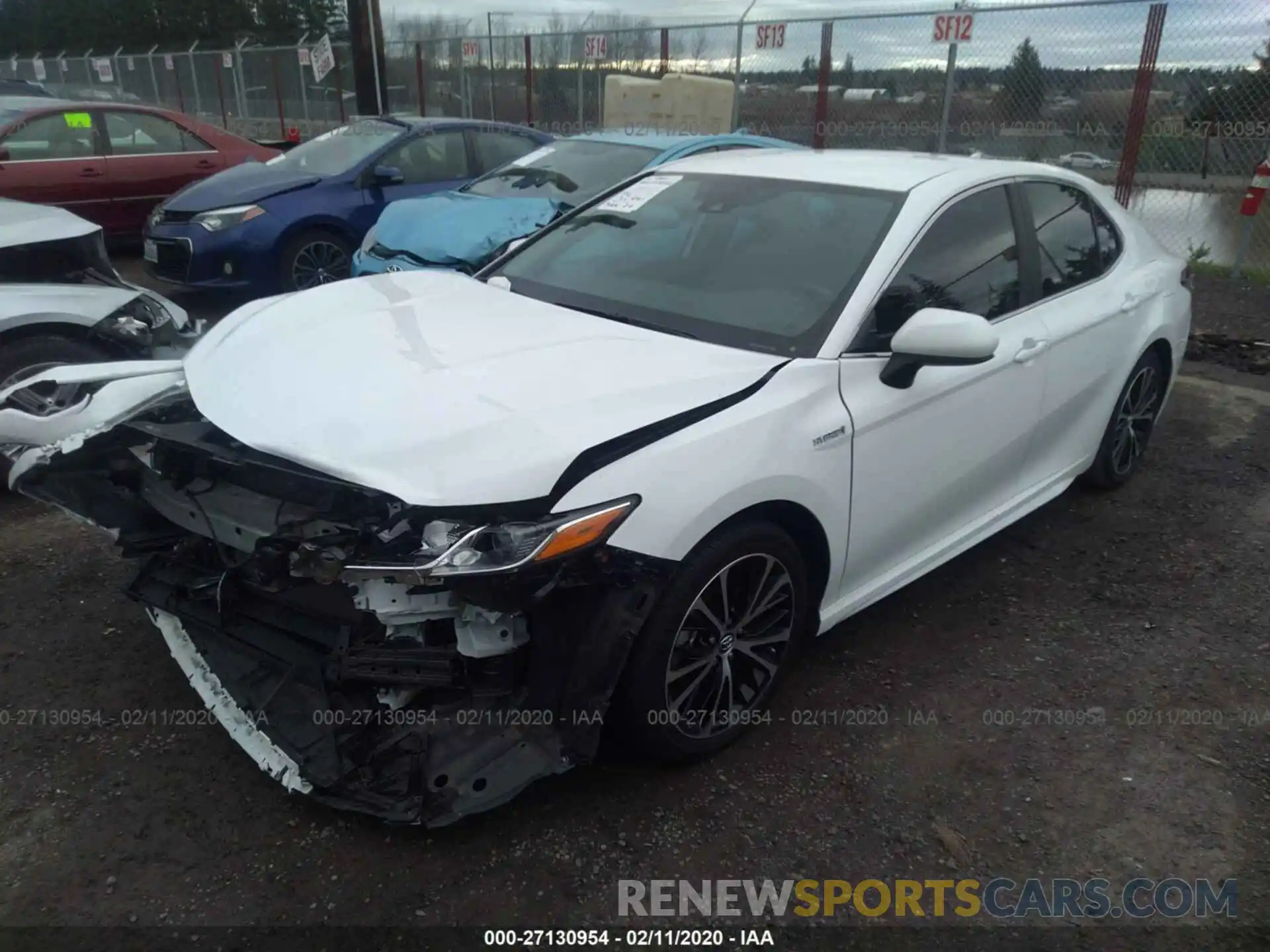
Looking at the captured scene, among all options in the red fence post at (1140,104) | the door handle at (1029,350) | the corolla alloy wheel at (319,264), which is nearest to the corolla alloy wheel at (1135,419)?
the door handle at (1029,350)

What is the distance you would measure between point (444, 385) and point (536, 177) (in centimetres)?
470

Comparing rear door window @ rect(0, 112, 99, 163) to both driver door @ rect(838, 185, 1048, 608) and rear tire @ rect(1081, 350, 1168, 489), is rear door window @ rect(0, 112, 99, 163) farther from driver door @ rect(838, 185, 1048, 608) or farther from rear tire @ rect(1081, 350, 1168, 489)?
rear tire @ rect(1081, 350, 1168, 489)

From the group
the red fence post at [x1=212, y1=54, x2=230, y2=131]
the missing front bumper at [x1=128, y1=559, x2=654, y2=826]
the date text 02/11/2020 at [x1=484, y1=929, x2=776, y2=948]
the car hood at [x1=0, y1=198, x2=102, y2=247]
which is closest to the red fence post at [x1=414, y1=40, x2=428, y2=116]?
the red fence post at [x1=212, y1=54, x2=230, y2=131]

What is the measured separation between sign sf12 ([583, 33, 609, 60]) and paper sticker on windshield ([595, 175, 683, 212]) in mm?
10377

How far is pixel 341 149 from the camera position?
8.17 meters

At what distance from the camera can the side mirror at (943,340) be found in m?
2.75

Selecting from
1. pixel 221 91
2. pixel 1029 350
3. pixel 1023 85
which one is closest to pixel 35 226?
pixel 1029 350

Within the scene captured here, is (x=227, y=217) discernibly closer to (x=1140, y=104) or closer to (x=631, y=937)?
(x=631, y=937)

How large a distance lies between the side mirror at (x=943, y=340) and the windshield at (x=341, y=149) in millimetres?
6228

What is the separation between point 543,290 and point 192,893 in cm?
220

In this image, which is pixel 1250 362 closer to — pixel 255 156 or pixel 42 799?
pixel 42 799

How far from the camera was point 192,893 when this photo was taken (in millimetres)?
2318

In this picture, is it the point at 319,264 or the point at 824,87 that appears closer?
the point at 319,264

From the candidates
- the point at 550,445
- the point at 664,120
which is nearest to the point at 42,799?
the point at 550,445
